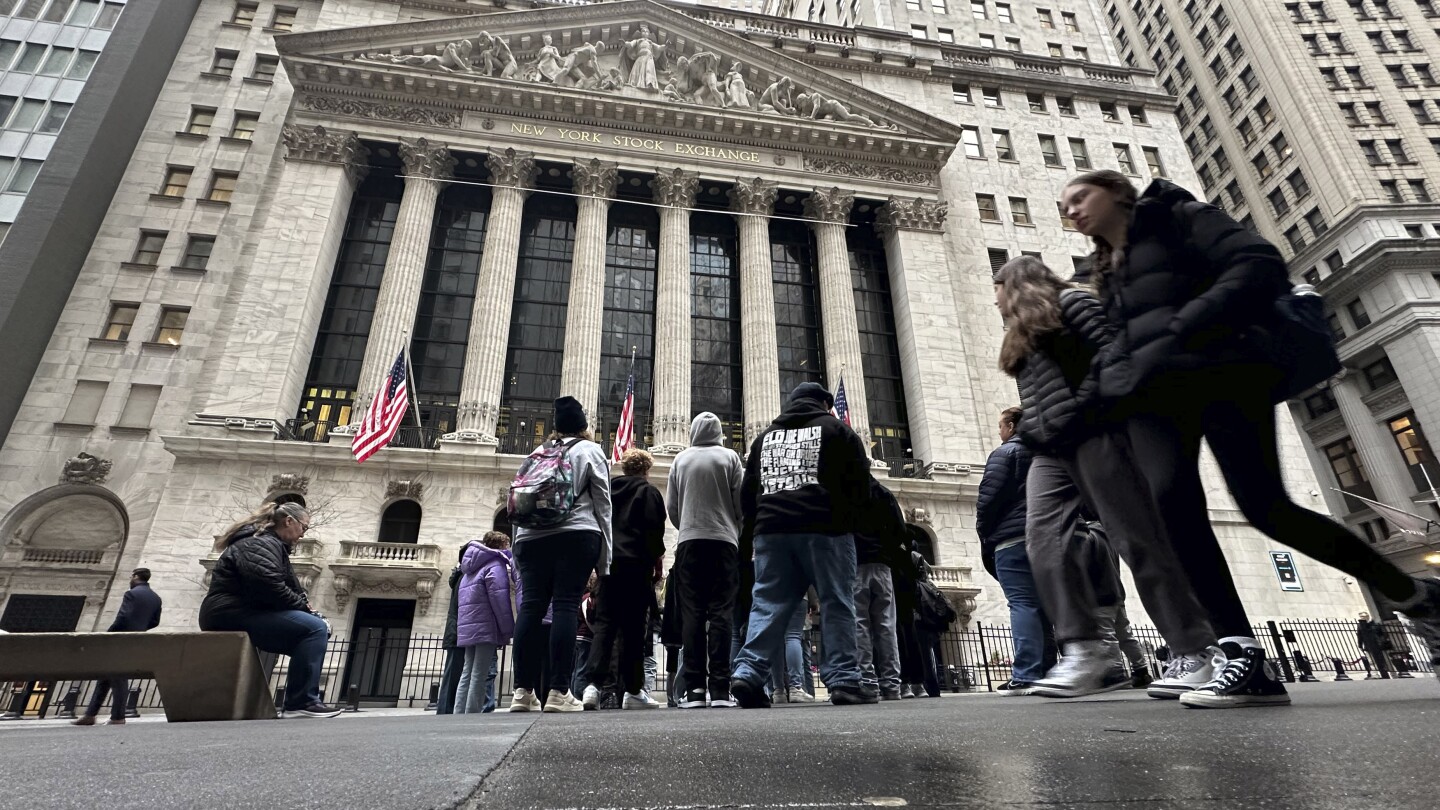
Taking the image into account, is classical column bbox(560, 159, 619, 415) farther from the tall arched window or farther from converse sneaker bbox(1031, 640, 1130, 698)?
converse sneaker bbox(1031, 640, 1130, 698)

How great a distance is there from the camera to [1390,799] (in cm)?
100

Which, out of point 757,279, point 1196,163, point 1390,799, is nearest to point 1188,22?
point 1196,163

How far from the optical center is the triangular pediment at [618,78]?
85.7ft

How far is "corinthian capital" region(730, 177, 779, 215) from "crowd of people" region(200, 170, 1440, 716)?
2153 centimetres

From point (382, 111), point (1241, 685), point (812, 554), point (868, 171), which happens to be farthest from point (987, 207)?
point (1241, 685)

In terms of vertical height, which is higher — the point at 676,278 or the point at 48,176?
the point at 48,176

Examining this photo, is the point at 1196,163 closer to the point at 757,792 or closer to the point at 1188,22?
the point at 1188,22

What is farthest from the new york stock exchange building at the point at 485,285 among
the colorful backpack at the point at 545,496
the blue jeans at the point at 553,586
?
the colorful backpack at the point at 545,496

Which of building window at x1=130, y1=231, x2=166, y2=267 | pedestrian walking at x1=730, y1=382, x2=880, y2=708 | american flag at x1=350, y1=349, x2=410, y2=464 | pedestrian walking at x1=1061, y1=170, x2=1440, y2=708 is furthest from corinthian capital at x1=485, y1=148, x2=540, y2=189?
pedestrian walking at x1=1061, y1=170, x2=1440, y2=708

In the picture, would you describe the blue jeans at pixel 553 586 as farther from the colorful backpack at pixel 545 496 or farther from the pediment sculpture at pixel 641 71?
the pediment sculpture at pixel 641 71

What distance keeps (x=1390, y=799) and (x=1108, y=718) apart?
168 centimetres

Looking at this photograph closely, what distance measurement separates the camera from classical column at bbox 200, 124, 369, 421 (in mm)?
20969

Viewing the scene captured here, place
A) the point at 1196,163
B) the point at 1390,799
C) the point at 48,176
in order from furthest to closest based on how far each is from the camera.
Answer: the point at 1196,163 < the point at 48,176 < the point at 1390,799

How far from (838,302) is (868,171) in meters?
6.95
